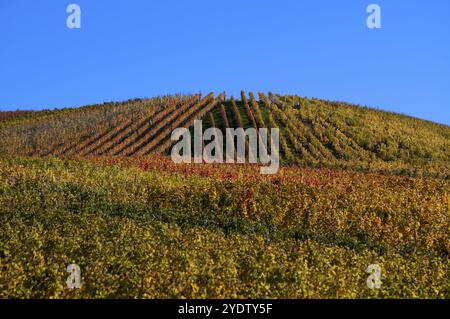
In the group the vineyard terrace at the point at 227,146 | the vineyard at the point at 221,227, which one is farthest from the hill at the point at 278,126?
the vineyard terrace at the point at 227,146

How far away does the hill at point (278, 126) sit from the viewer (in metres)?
47.3

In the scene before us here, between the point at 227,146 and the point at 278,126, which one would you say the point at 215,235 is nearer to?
the point at 227,146

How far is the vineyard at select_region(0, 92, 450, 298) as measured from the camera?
13.4 meters

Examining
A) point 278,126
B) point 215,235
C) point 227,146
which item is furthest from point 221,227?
point 278,126

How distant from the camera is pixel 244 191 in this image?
24.5 metres

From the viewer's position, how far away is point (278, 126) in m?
53.5

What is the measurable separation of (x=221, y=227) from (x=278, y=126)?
109 feet

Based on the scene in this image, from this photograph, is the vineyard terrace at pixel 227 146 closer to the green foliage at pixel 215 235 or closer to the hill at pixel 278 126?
the hill at pixel 278 126

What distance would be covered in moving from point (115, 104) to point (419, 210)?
5394 centimetres

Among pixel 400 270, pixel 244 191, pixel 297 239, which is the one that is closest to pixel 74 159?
pixel 244 191

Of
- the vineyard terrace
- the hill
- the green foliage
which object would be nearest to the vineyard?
the green foliage

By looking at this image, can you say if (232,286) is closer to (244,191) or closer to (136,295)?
(136,295)

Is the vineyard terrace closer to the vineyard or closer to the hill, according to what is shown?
the hill

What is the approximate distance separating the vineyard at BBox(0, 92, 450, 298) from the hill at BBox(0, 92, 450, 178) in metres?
0.53
